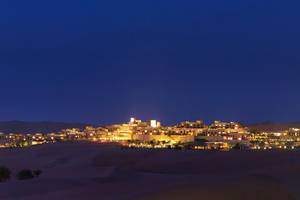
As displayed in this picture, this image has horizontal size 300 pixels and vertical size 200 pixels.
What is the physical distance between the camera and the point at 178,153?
7175 centimetres

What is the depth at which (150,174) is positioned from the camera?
47.7 meters

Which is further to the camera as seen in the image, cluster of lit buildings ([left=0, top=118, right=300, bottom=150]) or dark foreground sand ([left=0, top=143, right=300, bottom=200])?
cluster of lit buildings ([left=0, top=118, right=300, bottom=150])

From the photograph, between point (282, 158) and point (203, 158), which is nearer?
point (282, 158)

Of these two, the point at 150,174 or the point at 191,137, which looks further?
the point at 191,137

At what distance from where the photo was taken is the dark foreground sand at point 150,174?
24.5 m

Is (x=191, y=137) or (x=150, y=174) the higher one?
(x=191, y=137)

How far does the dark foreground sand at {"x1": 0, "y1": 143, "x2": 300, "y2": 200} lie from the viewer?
2445 centimetres

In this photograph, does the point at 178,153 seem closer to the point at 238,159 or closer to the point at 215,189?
the point at 238,159

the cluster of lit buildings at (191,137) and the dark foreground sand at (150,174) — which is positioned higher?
the cluster of lit buildings at (191,137)

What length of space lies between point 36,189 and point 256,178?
10397mm

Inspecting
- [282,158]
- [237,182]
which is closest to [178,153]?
[282,158]

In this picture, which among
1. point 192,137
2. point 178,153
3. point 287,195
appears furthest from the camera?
point 192,137

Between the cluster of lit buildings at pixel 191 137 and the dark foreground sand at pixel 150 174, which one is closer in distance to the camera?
the dark foreground sand at pixel 150 174

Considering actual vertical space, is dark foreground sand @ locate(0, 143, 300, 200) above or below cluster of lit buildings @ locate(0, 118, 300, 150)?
below
